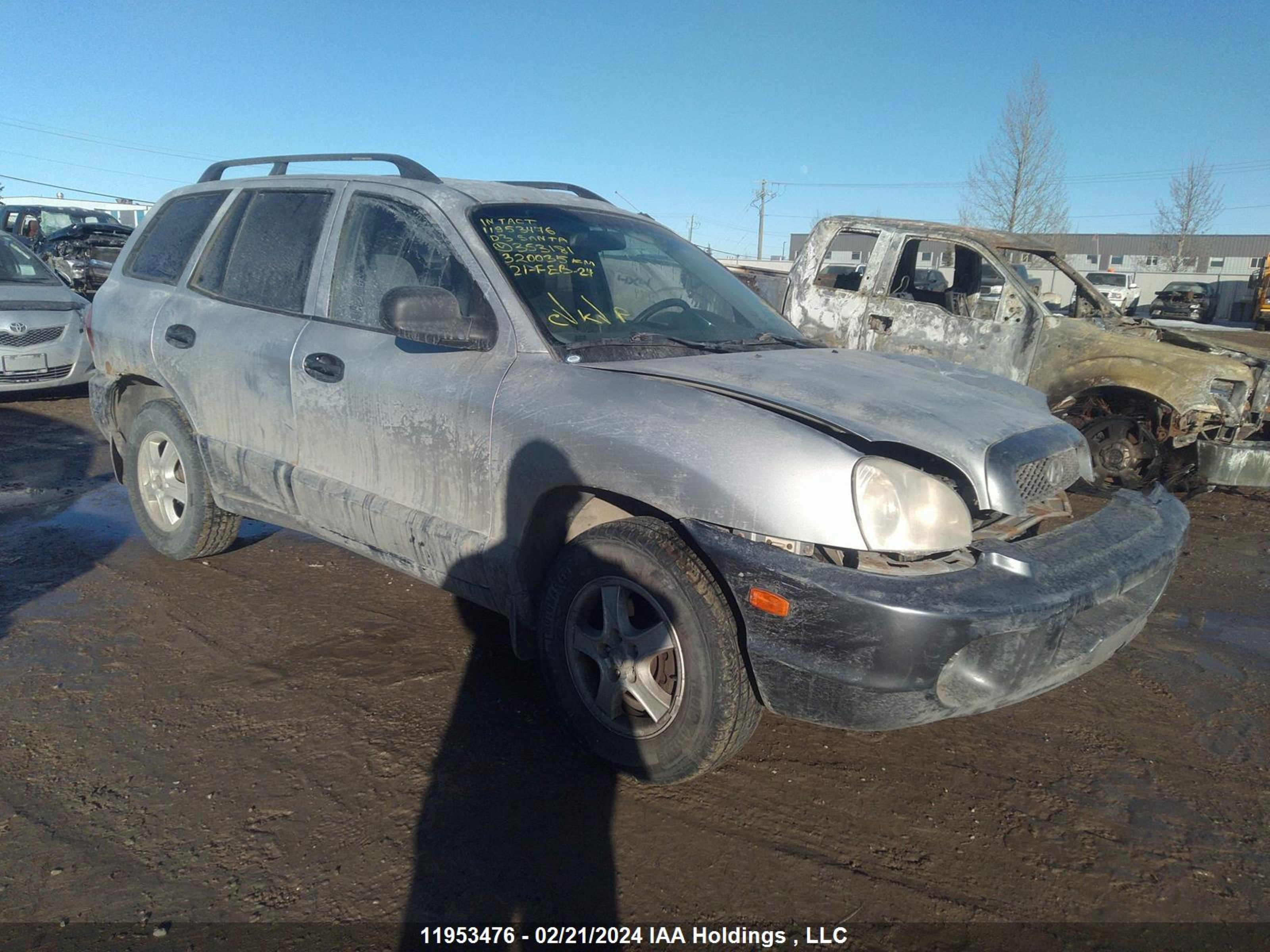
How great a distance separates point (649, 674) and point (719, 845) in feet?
1.71

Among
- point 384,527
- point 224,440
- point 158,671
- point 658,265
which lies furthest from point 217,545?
point 658,265

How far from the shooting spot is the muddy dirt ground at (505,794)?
7.48ft

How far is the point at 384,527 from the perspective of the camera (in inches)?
131

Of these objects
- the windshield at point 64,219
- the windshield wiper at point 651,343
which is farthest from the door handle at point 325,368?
the windshield at point 64,219

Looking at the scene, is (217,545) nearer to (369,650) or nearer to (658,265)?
(369,650)

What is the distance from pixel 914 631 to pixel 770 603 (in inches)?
14.5

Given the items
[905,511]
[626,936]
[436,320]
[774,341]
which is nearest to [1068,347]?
[774,341]

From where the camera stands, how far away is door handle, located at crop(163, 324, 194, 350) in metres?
4.07

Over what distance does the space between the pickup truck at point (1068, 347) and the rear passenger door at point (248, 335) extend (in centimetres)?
403

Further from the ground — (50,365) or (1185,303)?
(1185,303)

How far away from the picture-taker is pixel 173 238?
14.7ft

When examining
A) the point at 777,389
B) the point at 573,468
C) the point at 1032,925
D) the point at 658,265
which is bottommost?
the point at 1032,925

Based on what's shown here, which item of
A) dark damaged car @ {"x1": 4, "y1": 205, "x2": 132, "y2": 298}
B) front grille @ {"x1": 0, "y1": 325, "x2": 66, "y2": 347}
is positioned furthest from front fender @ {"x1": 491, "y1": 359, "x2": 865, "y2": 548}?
dark damaged car @ {"x1": 4, "y1": 205, "x2": 132, "y2": 298}

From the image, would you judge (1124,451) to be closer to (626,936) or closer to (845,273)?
(845,273)
